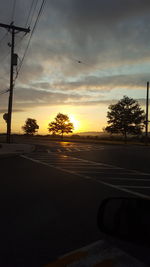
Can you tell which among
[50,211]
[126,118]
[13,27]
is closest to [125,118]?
[126,118]

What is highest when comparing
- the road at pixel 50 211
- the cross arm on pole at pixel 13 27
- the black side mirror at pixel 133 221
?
the cross arm on pole at pixel 13 27

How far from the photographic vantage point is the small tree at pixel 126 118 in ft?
139

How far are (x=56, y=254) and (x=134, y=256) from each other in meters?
1.10

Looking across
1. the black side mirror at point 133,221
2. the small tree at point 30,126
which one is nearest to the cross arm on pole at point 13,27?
the black side mirror at point 133,221

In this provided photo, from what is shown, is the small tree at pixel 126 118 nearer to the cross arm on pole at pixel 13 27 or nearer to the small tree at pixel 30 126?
the cross arm on pole at pixel 13 27

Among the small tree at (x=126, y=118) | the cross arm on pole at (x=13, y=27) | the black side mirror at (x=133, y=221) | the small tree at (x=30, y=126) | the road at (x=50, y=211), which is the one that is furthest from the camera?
the small tree at (x=30, y=126)

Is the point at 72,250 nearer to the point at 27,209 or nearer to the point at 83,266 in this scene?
the point at 83,266

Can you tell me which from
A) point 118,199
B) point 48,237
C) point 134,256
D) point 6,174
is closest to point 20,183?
point 6,174

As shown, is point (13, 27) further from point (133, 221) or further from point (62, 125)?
point (62, 125)

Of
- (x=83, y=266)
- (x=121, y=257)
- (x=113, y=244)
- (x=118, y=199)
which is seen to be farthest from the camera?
(x=113, y=244)

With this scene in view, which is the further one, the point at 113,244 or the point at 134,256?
the point at 113,244

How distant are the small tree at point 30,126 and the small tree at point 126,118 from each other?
5445 cm

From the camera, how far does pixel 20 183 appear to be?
8.07 meters

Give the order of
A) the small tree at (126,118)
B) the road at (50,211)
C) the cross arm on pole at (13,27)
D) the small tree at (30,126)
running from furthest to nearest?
the small tree at (30,126) → the small tree at (126,118) → the cross arm on pole at (13,27) → the road at (50,211)
